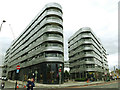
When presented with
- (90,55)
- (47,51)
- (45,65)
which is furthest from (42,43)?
(90,55)

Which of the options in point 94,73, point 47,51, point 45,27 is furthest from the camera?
point 94,73

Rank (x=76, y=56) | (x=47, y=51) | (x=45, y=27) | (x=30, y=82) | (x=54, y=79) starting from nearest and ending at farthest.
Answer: (x=30, y=82)
(x=54, y=79)
(x=47, y=51)
(x=45, y=27)
(x=76, y=56)

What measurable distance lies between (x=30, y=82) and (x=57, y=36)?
94.5 feet

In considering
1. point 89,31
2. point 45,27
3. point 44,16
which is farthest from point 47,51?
point 89,31

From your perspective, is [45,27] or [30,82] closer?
[30,82]

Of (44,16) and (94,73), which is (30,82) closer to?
(44,16)

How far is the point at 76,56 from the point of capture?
6347 cm

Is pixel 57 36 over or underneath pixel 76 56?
over

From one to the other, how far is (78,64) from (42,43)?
93.2ft

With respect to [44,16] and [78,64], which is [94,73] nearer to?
[78,64]

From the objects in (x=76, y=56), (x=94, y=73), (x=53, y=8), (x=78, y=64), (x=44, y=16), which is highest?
(x=53, y=8)

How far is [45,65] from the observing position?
34.3 m

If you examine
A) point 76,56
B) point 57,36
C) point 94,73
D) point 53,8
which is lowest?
point 94,73

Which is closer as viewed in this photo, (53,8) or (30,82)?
(30,82)
